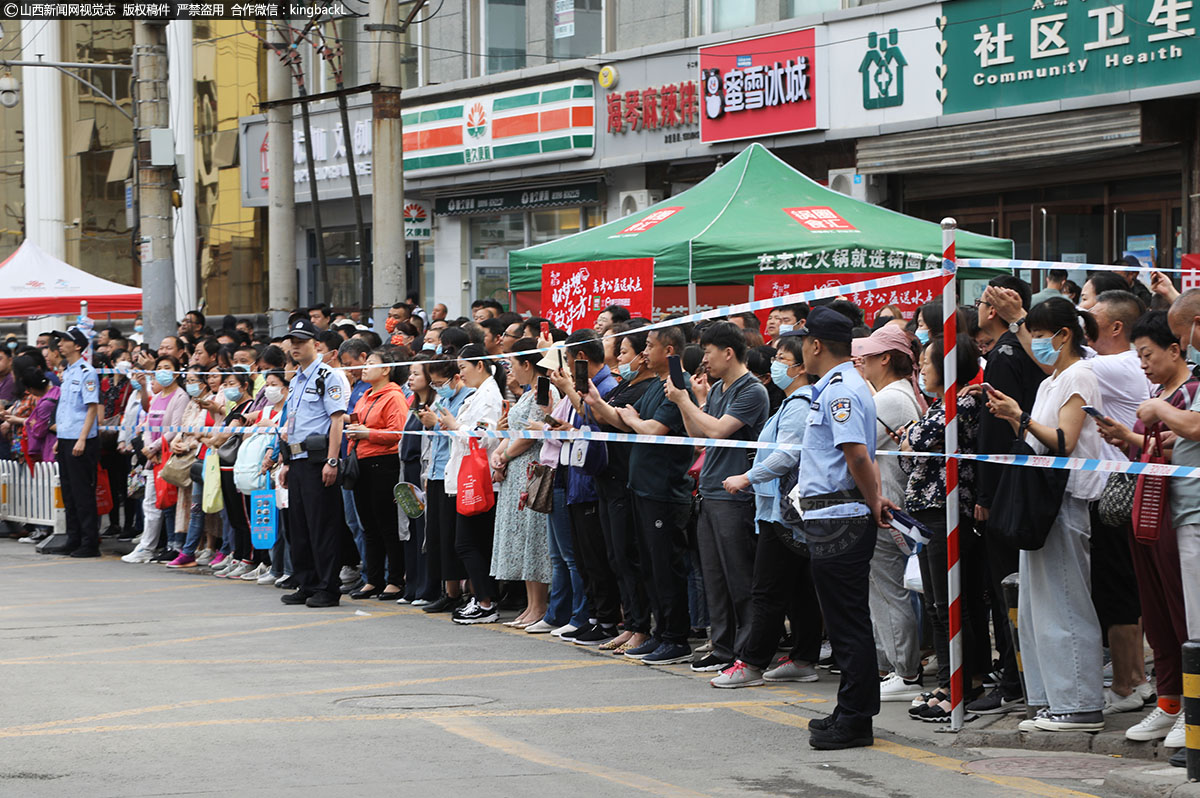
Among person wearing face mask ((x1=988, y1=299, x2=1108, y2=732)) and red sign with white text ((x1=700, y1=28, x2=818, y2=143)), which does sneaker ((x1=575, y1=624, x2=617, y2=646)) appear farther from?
red sign with white text ((x1=700, y1=28, x2=818, y2=143))

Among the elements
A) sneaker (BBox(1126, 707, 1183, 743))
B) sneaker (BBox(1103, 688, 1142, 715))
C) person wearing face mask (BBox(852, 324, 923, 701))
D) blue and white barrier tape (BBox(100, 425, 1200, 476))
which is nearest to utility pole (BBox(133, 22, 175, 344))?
blue and white barrier tape (BBox(100, 425, 1200, 476))

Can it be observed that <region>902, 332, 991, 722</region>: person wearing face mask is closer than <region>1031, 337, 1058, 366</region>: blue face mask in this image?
No

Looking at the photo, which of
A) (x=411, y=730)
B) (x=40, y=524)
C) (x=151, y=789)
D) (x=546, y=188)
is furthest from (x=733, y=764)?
(x=546, y=188)

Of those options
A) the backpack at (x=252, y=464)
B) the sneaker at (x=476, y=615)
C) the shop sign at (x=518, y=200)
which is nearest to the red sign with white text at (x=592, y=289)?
the backpack at (x=252, y=464)

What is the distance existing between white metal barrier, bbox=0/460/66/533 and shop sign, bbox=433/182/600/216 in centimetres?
950

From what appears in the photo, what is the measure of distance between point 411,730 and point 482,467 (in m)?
3.67

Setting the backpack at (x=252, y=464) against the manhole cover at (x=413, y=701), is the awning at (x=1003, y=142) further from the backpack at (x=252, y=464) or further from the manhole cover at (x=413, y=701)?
the manhole cover at (x=413, y=701)

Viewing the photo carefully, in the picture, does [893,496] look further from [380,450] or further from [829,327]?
[380,450]

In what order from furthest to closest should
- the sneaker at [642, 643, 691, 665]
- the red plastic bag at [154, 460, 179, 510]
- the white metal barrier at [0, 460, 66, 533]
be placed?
the white metal barrier at [0, 460, 66, 533]
the red plastic bag at [154, 460, 179, 510]
the sneaker at [642, 643, 691, 665]

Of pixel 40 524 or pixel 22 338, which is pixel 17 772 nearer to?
pixel 40 524

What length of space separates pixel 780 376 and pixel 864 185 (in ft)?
34.7

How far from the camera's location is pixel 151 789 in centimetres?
652

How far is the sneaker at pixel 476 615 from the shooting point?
37.6 ft

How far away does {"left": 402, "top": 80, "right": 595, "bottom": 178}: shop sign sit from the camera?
23.2 metres
